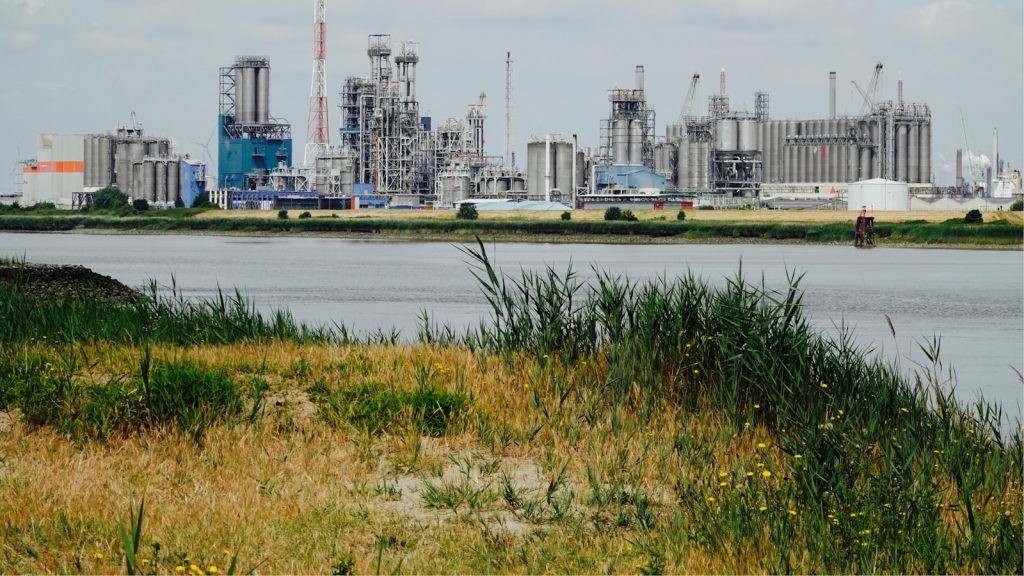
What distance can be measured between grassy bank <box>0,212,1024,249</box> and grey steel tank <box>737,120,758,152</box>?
38.5m

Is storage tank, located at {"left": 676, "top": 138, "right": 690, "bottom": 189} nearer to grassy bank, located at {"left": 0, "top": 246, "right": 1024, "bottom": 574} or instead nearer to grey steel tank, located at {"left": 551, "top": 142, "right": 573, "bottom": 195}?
grey steel tank, located at {"left": 551, "top": 142, "right": 573, "bottom": 195}

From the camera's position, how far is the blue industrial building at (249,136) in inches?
5812

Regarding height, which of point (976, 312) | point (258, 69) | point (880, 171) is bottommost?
point (976, 312)

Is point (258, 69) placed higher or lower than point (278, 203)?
higher

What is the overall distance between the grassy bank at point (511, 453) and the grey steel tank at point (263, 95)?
134637 mm

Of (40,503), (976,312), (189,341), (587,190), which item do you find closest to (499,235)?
(587,190)

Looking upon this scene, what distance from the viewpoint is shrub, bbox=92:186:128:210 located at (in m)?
149

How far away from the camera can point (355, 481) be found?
9.88 metres

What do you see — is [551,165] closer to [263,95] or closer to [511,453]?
[263,95]

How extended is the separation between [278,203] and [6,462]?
137m

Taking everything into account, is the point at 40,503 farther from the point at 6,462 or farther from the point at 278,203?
the point at 278,203

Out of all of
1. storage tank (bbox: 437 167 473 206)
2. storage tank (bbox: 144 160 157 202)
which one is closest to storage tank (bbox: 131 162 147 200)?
storage tank (bbox: 144 160 157 202)

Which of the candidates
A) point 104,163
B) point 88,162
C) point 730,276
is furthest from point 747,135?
point 730,276

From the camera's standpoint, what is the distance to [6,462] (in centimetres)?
1020
